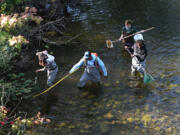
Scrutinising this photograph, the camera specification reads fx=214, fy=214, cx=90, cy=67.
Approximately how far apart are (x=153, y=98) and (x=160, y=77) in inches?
56.3

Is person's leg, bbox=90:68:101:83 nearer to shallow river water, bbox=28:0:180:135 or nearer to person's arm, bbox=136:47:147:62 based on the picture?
shallow river water, bbox=28:0:180:135

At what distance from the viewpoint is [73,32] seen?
14773 millimetres

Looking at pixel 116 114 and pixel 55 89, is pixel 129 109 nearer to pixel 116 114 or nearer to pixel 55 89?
pixel 116 114

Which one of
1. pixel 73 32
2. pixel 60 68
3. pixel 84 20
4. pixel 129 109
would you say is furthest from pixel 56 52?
pixel 129 109

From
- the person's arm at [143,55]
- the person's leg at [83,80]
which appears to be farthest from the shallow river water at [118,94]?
the person's arm at [143,55]

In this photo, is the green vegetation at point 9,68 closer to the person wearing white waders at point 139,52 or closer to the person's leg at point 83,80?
the person's leg at point 83,80

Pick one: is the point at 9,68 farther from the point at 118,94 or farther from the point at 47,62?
the point at 118,94

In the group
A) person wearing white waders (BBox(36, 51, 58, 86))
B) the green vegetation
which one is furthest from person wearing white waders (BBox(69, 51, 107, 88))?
the green vegetation

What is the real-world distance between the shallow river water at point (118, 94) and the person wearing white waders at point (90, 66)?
Result: 0.53 metres

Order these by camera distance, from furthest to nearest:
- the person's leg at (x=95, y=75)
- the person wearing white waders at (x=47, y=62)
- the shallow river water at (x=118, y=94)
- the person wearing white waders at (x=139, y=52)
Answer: the person's leg at (x=95, y=75) → the person wearing white waders at (x=139, y=52) → the person wearing white waders at (x=47, y=62) → the shallow river water at (x=118, y=94)

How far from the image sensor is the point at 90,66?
8.19 meters

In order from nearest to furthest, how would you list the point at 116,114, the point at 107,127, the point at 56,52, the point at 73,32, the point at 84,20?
the point at 107,127 → the point at 116,114 → the point at 56,52 → the point at 73,32 → the point at 84,20

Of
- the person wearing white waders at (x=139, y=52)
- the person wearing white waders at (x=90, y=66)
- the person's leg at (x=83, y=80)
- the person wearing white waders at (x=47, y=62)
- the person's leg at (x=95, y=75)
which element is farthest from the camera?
the person's leg at (x=83, y=80)

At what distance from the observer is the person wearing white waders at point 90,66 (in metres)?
7.89
